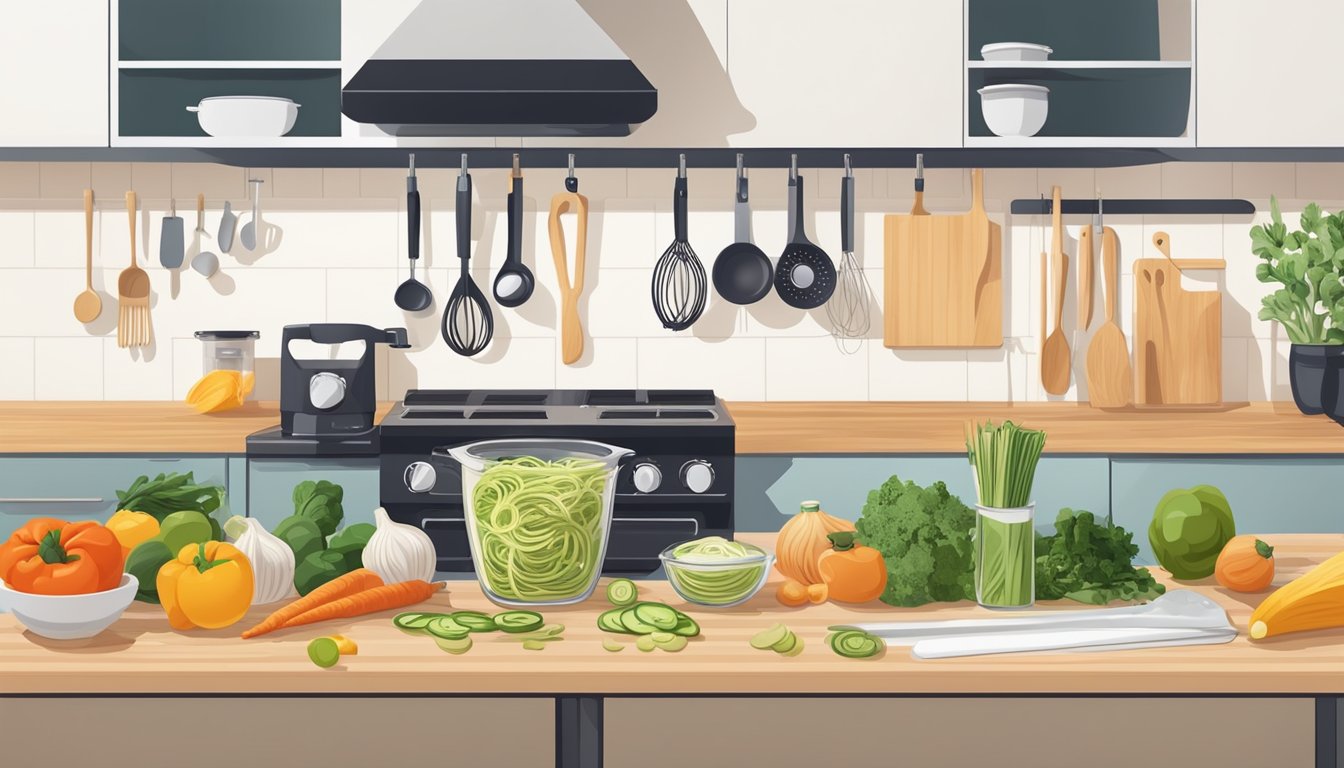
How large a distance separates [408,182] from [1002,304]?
66.5 inches

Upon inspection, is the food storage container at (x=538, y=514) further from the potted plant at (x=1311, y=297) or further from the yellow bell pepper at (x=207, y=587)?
the potted plant at (x=1311, y=297)

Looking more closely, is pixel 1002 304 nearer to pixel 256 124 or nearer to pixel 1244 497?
pixel 1244 497

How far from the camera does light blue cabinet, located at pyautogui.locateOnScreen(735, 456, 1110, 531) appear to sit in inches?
110

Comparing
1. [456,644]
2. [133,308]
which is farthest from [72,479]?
[456,644]

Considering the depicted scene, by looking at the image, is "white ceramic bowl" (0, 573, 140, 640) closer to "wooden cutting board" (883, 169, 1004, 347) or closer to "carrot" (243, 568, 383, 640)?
"carrot" (243, 568, 383, 640)

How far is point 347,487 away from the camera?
2.80m

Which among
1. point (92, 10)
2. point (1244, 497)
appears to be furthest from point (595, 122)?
point (1244, 497)

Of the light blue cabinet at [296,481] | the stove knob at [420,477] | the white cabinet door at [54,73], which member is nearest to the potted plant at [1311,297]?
the stove knob at [420,477]

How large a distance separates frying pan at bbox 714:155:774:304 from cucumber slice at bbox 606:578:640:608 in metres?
2.09

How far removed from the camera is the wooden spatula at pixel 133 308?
3398 millimetres

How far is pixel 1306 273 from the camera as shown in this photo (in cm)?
309

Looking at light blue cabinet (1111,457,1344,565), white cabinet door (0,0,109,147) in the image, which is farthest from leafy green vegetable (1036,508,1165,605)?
white cabinet door (0,0,109,147)
